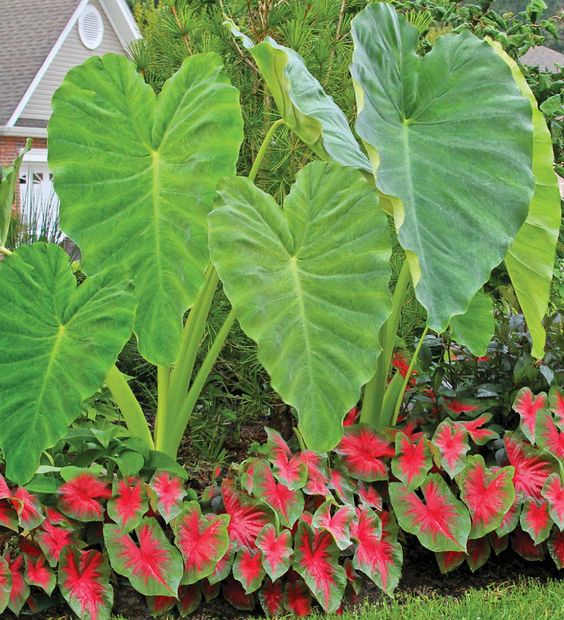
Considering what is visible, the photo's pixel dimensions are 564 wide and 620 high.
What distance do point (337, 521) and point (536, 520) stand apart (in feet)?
1.84

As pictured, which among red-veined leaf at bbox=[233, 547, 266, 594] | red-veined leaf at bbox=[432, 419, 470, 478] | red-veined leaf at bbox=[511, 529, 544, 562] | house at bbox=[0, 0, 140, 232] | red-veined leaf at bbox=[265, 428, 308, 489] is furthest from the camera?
house at bbox=[0, 0, 140, 232]

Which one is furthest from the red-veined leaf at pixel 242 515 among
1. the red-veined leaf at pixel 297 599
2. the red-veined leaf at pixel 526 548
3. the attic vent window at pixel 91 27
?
the attic vent window at pixel 91 27

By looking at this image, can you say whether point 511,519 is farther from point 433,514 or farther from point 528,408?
point 528,408

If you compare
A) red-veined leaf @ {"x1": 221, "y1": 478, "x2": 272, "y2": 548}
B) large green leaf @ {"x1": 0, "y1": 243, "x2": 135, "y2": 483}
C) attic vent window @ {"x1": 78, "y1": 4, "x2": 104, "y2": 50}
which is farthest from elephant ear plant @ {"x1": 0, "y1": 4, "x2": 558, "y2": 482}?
attic vent window @ {"x1": 78, "y1": 4, "x2": 104, "y2": 50}

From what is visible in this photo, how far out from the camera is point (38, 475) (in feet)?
7.45

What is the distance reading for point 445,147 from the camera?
2.25 m

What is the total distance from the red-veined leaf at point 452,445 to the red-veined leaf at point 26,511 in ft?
3.30

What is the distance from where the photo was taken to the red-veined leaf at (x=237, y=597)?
87.1 inches

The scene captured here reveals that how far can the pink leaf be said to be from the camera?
84.1 inches

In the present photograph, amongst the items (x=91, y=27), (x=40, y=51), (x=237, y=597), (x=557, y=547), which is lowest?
(x=91, y=27)

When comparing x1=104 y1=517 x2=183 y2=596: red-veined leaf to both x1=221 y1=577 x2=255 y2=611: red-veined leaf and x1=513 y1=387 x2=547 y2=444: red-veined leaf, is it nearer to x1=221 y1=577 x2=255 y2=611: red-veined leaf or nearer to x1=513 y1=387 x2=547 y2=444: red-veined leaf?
x1=221 y1=577 x2=255 y2=611: red-veined leaf

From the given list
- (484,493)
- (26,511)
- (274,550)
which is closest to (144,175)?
(26,511)

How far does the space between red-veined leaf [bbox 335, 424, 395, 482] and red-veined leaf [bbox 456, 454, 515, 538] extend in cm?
21

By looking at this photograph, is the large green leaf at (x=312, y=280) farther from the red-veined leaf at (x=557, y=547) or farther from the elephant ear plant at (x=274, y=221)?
the red-veined leaf at (x=557, y=547)
